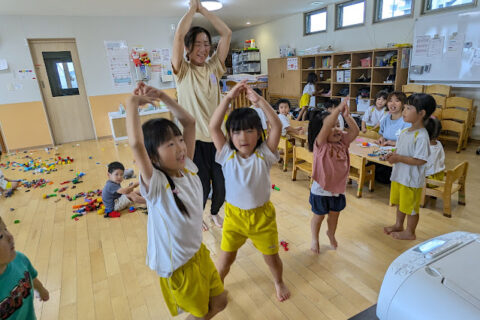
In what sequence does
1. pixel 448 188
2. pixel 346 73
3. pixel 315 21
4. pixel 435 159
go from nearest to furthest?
pixel 448 188
pixel 435 159
pixel 346 73
pixel 315 21

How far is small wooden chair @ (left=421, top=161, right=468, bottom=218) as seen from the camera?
2.54 meters

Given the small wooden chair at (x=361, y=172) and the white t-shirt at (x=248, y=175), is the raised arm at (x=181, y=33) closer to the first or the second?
the white t-shirt at (x=248, y=175)

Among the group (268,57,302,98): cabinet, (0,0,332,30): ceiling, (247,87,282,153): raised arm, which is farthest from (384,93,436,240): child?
(268,57,302,98): cabinet

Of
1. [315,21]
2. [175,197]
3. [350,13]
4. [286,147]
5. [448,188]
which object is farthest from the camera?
[315,21]

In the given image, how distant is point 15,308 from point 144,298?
918mm

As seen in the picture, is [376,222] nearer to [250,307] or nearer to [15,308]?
[250,307]

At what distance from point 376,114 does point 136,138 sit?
4.04 m

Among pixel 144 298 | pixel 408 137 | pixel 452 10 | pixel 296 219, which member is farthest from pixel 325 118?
pixel 452 10

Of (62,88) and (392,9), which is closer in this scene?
(392,9)

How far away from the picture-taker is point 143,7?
5789mm

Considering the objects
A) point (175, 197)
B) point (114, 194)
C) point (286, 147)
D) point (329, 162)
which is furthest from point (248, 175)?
point (286, 147)

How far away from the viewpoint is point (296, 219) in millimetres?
2686

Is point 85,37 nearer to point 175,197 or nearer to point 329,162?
point 329,162

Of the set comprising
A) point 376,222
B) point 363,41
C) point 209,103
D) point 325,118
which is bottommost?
point 376,222
